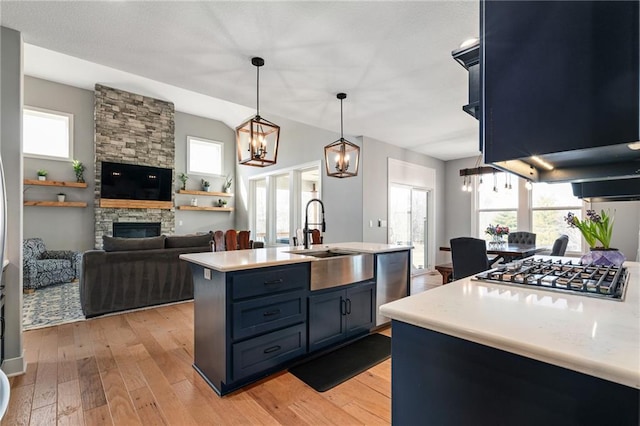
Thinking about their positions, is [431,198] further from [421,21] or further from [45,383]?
[45,383]

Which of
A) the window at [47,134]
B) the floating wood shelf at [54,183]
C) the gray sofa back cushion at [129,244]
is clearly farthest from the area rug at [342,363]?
the window at [47,134]

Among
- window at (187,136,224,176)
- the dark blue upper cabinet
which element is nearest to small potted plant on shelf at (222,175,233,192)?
window at (187,136,224,176)

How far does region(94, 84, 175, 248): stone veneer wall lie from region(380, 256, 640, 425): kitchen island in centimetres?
726

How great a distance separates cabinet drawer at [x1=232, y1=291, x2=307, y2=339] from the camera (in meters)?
2.04

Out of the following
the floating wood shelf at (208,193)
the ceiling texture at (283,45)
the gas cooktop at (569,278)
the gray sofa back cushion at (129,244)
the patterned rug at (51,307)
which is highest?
the ceiling texture at (283,45)

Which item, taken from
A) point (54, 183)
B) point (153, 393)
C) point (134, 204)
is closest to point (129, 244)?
point (153, 393)

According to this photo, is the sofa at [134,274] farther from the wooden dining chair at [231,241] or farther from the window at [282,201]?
the window at [282,201]

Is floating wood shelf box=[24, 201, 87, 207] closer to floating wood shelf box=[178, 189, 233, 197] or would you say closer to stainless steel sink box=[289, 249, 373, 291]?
floating wood shelf box=[178, 189, 233, 197]

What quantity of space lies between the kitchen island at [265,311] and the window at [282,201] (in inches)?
136

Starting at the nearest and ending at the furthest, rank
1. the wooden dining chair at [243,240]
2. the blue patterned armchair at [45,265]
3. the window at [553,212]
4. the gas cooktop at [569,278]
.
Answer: the gas cooktop at [569,278]
the wooden dining chair at [243,240]
the blue patterned armchair at [45,265]
the window at [553,212]

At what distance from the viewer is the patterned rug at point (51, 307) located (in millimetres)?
3422

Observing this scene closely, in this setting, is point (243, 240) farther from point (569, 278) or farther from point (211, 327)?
point (569, 278)

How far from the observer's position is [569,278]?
126cm

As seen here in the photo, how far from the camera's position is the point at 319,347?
8.36ft
